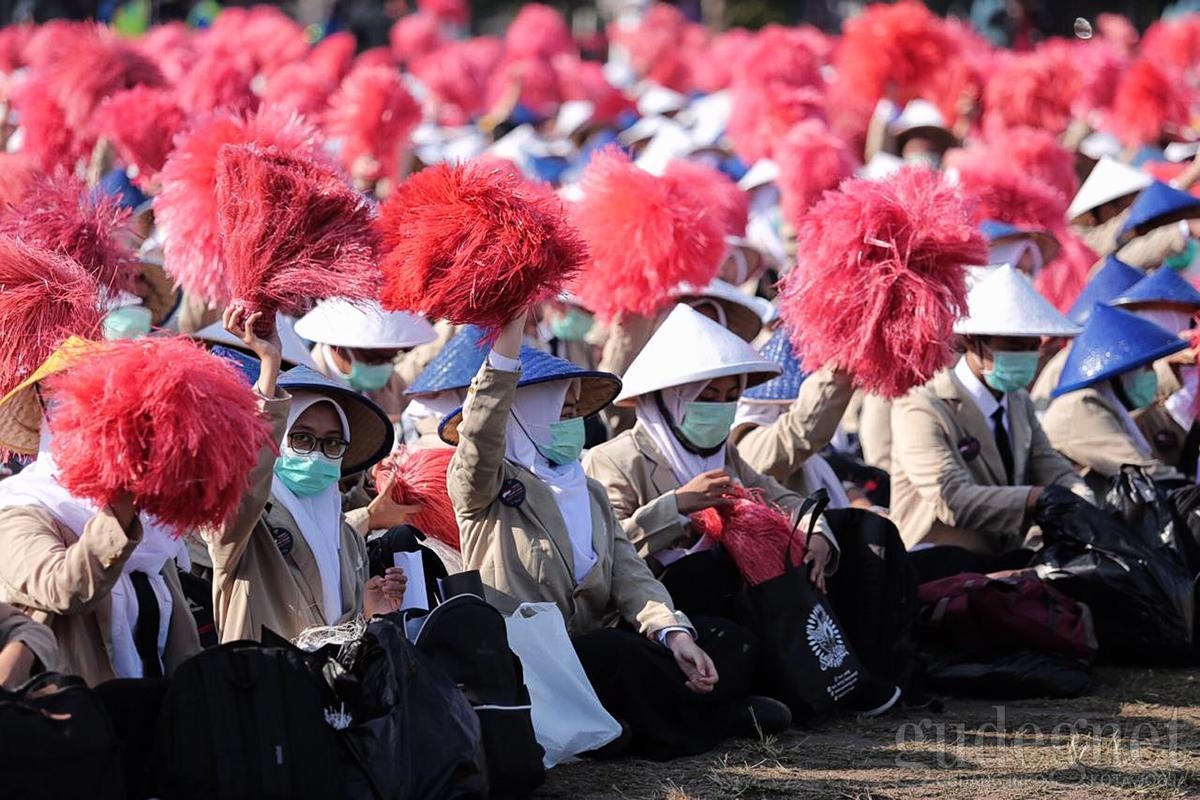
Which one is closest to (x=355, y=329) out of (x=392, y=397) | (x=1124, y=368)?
(x=392, y=397)

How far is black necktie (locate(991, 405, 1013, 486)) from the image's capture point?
7.36 meters

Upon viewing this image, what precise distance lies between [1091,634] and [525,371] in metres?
2.41

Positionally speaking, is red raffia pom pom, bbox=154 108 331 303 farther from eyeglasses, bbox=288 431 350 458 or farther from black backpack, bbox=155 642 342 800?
black backpack, bbox=155 642 342 800

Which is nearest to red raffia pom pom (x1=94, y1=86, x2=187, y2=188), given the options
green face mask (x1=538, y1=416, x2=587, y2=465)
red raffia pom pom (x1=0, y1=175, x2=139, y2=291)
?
red raffia pom pom (x1=0, y1=175, x2=139, y2=291)

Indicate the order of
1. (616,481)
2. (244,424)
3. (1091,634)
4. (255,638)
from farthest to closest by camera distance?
(1091,634), (616,481), (255,638), (244,424)

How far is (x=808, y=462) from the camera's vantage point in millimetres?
7117

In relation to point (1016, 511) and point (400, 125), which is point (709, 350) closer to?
point (1016, 511)

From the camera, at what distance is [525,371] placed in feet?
18.5

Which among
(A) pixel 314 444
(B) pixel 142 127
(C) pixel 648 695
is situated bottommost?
(C) pixel 648 695

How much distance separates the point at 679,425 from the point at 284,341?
131 centimetres

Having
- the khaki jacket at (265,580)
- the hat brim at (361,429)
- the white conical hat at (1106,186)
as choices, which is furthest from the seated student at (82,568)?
the white conical hat at (1106,186)

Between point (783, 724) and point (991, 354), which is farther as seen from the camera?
point (991, 354)

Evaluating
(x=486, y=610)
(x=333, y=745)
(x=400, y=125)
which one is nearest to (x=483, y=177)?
(x=486, y=610)

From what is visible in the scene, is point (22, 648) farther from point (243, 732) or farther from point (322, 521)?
point (322, 521)
